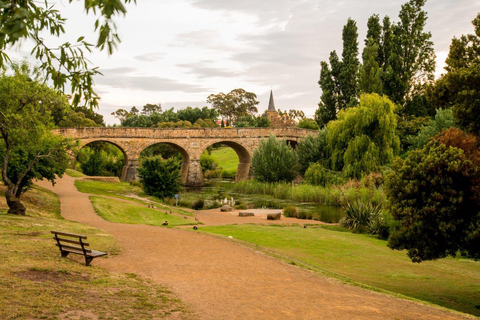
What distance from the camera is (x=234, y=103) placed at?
106 m

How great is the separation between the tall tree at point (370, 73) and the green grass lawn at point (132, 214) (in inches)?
1062

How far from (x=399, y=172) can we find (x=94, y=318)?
9.02 meters

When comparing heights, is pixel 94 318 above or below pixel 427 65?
below

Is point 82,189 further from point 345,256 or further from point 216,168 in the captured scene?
point 216,168

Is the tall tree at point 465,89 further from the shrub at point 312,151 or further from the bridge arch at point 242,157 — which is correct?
the bridge arch at point 242,157

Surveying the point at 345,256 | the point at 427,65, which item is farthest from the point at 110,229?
the point at 427,65

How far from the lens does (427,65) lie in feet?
160

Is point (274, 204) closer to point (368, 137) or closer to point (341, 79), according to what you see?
point (368, 137)

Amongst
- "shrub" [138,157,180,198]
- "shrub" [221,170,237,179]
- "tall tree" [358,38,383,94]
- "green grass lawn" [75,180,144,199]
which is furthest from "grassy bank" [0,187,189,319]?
"shrub" [221,170,237,179]

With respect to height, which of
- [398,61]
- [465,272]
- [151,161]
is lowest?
[465,272]

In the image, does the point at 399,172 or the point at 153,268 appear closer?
the point at 153,268

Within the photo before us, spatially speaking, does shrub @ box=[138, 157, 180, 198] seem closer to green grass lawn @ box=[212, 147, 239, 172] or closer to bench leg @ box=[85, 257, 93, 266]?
bench leg @ box=[85, 257, 93, 266]

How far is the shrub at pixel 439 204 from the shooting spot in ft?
36.5

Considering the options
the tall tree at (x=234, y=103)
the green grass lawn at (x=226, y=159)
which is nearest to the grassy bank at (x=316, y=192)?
the green grass lawn at (x=226, y=159)
